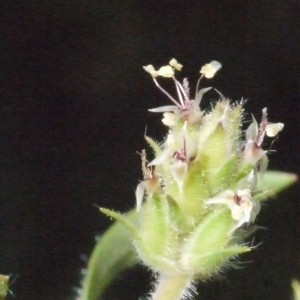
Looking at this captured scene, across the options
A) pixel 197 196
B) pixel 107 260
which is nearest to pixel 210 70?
pixel 197 196

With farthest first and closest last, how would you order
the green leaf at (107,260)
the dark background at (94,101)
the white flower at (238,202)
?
the dark background at (94,101) → the green leaf at (107,260) → the white flower at (238,202)

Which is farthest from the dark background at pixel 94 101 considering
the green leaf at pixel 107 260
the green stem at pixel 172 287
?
the green stem at pixel 172 287

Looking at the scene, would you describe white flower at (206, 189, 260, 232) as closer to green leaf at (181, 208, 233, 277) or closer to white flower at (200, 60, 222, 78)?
green leaf at (181, 208, 233, 277)

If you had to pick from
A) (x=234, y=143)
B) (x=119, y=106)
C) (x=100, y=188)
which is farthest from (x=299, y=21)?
(x=234, y=143)

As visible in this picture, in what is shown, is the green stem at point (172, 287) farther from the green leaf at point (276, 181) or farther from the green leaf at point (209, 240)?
the green leaf at point (276, 181)

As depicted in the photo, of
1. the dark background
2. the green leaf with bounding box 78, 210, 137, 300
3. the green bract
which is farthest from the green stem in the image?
the dark background

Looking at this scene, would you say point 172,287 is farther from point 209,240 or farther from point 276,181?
point 276,181
